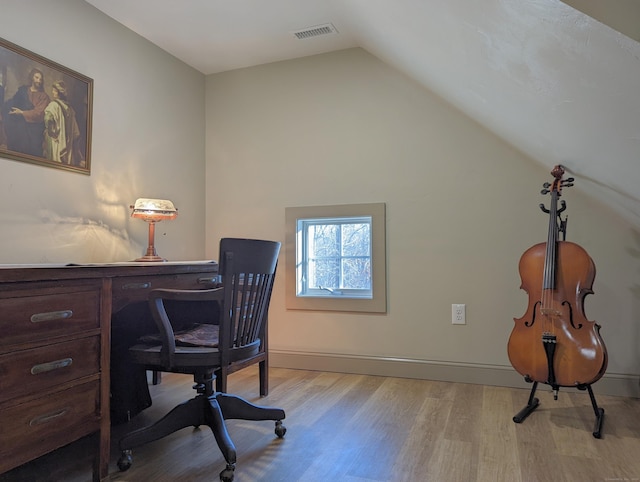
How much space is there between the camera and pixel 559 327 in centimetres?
193

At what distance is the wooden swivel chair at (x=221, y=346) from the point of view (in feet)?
5.29

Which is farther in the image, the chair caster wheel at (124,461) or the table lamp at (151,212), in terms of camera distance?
the table lamp at (151,212)

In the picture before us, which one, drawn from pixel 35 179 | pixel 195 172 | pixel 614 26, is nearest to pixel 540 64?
pixel 614 26

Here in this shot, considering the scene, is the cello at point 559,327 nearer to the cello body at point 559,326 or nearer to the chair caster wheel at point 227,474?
the cello body at point 559,326

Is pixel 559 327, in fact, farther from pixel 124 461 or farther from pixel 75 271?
pixel 75 271

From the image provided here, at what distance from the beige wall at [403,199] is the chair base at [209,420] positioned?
1.18 m

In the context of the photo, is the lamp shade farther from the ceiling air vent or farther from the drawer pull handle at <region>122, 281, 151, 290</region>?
the ceiling air vent

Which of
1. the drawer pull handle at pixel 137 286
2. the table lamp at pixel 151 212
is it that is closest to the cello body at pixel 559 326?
the drawer pull handle at pixel 137 286

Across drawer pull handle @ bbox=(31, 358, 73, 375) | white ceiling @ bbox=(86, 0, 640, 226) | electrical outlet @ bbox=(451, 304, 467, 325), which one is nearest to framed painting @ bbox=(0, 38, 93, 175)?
white ceiling @ bbox=(86, 0, 640, 226)

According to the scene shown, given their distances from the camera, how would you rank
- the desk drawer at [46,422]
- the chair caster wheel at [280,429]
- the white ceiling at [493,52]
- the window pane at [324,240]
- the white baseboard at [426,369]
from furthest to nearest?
the window pane at [324,240]
the white baseboard at [426,369]
the chair caster wheel at [280,429]
the desk drawer at [46,422]
the white ceiling at [493,52]

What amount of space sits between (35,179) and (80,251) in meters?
0.44

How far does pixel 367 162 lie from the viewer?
116 inches

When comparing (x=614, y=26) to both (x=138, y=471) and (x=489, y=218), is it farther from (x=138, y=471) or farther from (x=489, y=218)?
(x=138, y=471)

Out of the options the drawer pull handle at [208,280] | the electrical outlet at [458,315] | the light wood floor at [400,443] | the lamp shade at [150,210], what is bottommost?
the light wood floor at [400,443]
